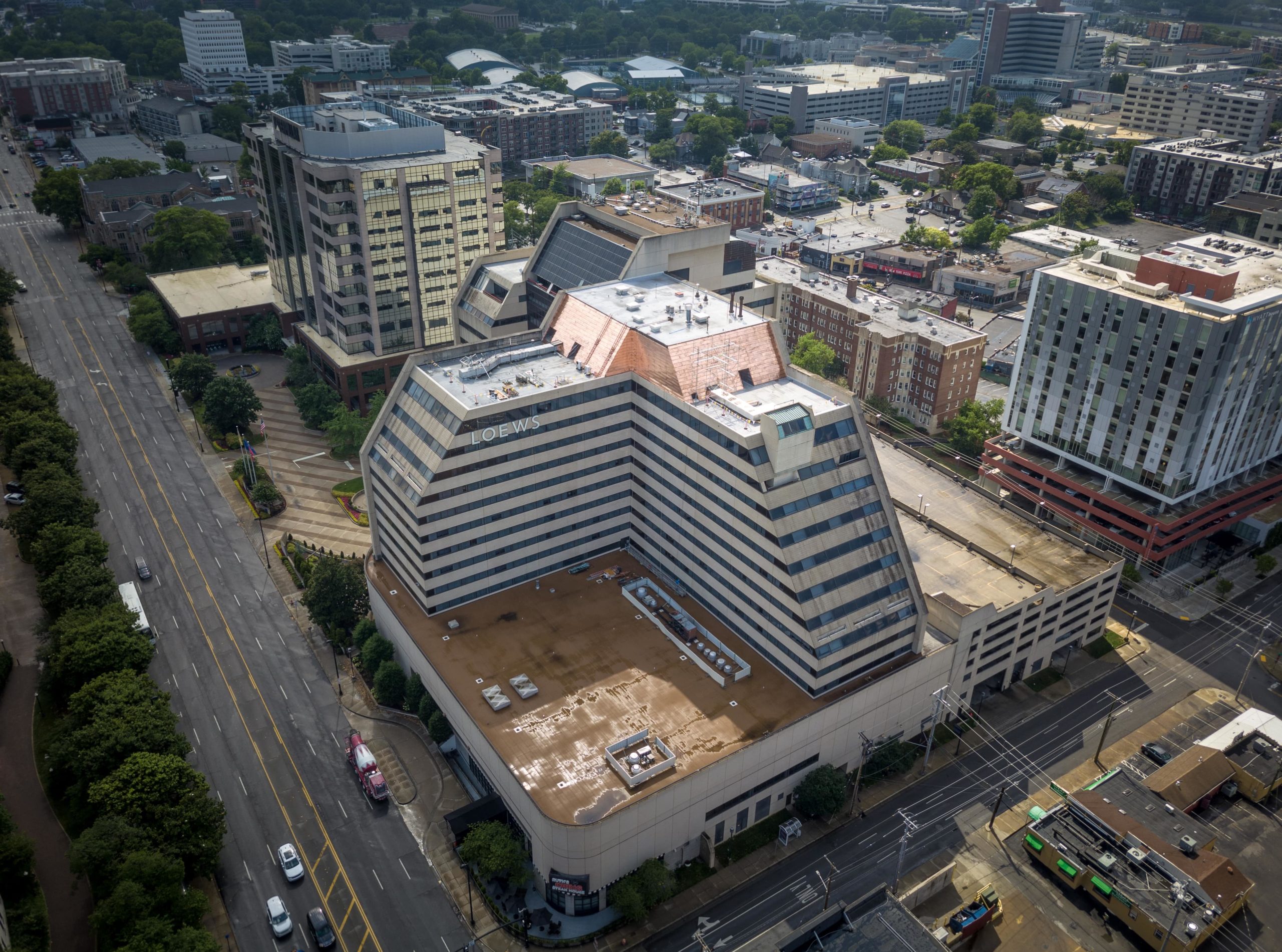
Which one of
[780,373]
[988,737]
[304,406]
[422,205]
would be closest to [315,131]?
[422,205]

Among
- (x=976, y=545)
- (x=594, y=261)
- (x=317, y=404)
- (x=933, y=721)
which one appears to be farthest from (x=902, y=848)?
(x=317, y=404)

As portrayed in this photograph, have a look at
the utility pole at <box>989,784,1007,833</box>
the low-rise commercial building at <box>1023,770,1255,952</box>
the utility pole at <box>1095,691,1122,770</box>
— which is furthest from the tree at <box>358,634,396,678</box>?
the utility pole at <box>1095,691,1122,770</box>

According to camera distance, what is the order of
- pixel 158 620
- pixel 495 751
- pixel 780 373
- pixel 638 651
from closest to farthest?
pixel 495 751 < pixel 638 651 < pixel 780 373 < pixel 158 620

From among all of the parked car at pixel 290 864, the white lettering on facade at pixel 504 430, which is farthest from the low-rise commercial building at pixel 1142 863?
the parked car at pixel 290 864

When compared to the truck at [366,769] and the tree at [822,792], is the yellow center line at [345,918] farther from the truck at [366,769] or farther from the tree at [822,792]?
the tree at [822,792]

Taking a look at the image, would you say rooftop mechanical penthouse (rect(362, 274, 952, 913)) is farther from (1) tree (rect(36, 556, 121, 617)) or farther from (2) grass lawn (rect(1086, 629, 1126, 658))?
(1) tree (rect(36, 556, 121, 617))

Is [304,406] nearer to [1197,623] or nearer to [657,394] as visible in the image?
[657,394]
